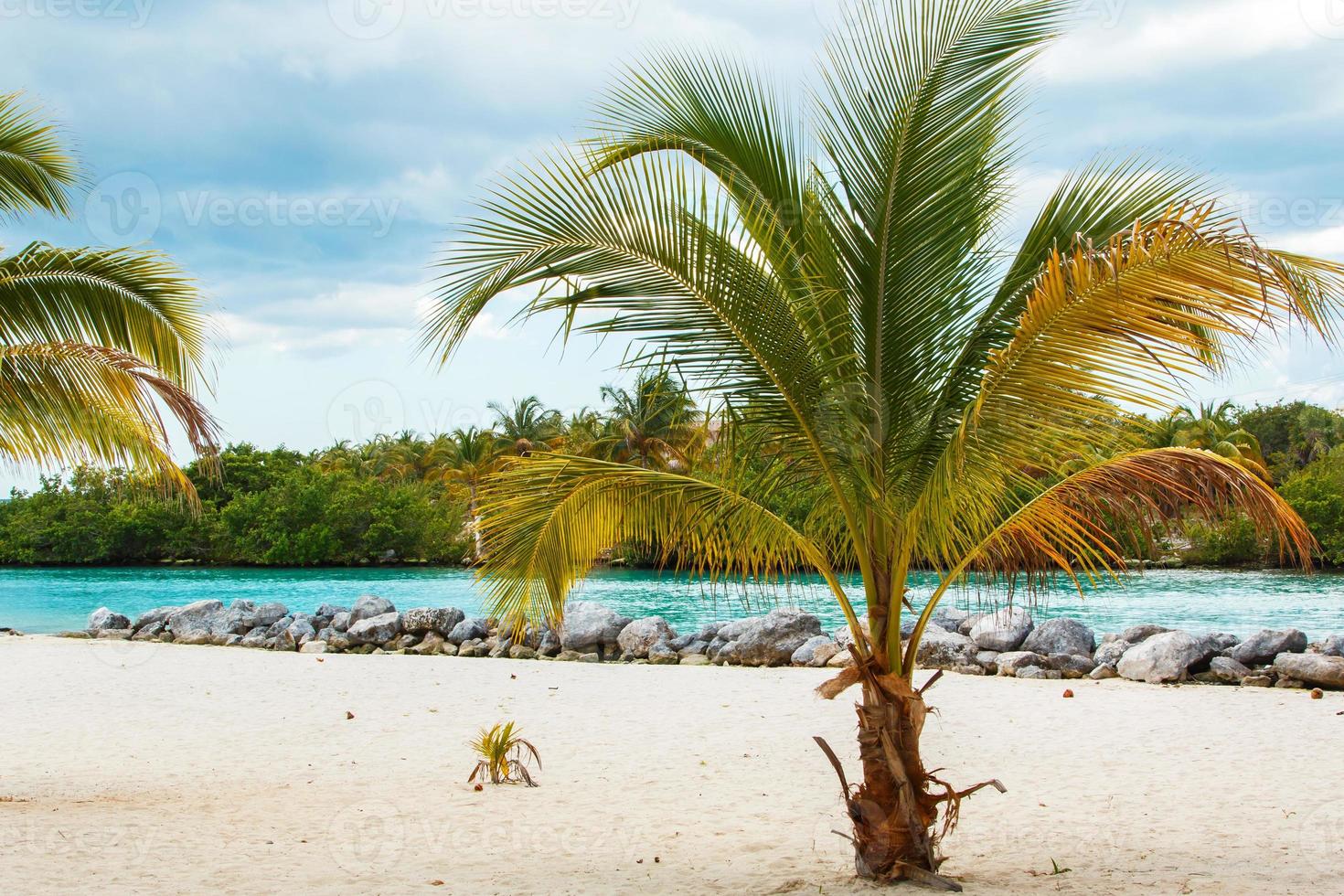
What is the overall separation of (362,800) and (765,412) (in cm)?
483

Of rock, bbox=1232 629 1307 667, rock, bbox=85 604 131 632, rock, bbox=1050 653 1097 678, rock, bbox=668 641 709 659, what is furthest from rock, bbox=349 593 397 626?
rock, bbox=1232 629 1307 667

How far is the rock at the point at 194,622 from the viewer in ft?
68.0

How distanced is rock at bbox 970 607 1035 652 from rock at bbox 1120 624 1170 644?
4.69 ft

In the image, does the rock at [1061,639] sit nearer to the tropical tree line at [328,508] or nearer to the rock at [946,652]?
the rock at [946,652]

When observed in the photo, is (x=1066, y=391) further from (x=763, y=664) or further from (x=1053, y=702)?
(x=763, y=664)

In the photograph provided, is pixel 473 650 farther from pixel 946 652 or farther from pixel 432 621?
pixel 946 652

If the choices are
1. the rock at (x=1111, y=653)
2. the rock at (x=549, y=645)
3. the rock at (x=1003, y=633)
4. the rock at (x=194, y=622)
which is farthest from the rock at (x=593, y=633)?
the rock at (x=1111, y=653)

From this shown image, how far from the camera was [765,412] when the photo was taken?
552 cm

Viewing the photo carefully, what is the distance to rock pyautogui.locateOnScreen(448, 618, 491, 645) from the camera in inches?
735

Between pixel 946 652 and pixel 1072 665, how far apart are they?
1.81 meters

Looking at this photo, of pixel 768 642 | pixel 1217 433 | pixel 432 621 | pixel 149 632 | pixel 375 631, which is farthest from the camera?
pixel 1217 433

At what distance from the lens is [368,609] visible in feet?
70.0

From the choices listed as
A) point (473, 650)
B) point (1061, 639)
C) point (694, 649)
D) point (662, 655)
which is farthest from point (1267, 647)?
point (473, 650)

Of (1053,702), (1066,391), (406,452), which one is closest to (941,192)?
(1066,391)
